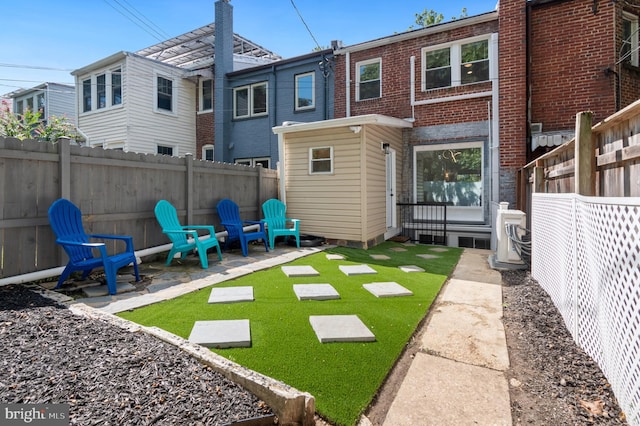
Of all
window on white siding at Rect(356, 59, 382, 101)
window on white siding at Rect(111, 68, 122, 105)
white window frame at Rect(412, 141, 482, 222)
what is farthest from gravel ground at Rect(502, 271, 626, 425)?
window on white siding at Rect(111, 68, 122, 105)

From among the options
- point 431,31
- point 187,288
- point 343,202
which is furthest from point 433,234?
point 187,288

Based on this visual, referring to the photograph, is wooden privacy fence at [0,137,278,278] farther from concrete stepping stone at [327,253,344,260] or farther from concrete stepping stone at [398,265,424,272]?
concrete stepping stone at [398,265,424,272]

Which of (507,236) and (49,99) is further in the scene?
(49,99)

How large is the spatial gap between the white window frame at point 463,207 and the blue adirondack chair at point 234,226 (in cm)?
444

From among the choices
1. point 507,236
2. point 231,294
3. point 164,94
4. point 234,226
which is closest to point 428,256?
point 507,236

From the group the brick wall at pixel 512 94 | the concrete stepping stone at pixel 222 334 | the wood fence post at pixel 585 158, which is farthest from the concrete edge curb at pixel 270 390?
the brick wall at pixel 512 94

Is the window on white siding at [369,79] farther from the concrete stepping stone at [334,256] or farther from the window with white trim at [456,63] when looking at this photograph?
the concrete stepping stone at [334,256]

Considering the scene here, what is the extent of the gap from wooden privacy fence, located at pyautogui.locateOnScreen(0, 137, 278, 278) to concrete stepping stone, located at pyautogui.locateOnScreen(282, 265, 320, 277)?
224 centimetres

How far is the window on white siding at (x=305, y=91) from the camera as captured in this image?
10.8 meters

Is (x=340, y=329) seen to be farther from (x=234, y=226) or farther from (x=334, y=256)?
(x=234, y=226)

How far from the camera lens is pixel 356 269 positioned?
16.7 feet

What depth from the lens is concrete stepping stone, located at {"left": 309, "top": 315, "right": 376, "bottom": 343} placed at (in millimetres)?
2619

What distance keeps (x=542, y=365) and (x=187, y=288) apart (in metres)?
3.51

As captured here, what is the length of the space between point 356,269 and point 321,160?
10.9ft
